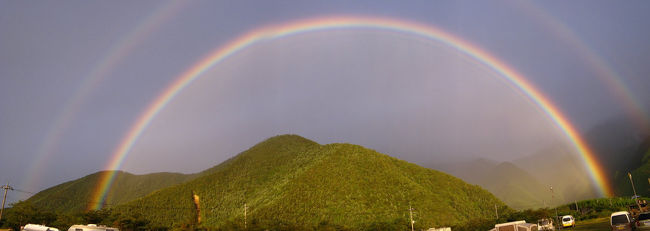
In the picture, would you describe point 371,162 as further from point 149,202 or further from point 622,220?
point 622,220

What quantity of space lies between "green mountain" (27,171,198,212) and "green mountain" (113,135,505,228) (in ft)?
133

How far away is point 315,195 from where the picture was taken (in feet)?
332

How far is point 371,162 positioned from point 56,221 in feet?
254

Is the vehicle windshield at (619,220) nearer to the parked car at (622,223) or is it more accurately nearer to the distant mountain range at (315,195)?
the parked car at (622,223)

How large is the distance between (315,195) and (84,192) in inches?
4007

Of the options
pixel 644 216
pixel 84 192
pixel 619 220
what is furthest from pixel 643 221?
pixel 84 192

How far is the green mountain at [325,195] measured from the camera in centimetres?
9156

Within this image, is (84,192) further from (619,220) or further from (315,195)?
(619,220)

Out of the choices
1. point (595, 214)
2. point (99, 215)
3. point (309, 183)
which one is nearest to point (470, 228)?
point (595, 214)

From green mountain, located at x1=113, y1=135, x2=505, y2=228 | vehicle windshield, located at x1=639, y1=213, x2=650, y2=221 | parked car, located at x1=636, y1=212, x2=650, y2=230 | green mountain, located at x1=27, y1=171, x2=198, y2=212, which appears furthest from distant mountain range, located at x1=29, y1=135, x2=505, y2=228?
vehicle windshield, located at x1=639, y1=213, x2=650, y2=221

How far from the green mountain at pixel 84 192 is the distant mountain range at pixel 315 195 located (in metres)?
0.44

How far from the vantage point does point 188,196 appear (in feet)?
408

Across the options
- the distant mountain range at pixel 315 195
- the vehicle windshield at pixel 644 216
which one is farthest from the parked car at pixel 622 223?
the distant mountain range at pixel 315 195

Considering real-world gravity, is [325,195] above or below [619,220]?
above
